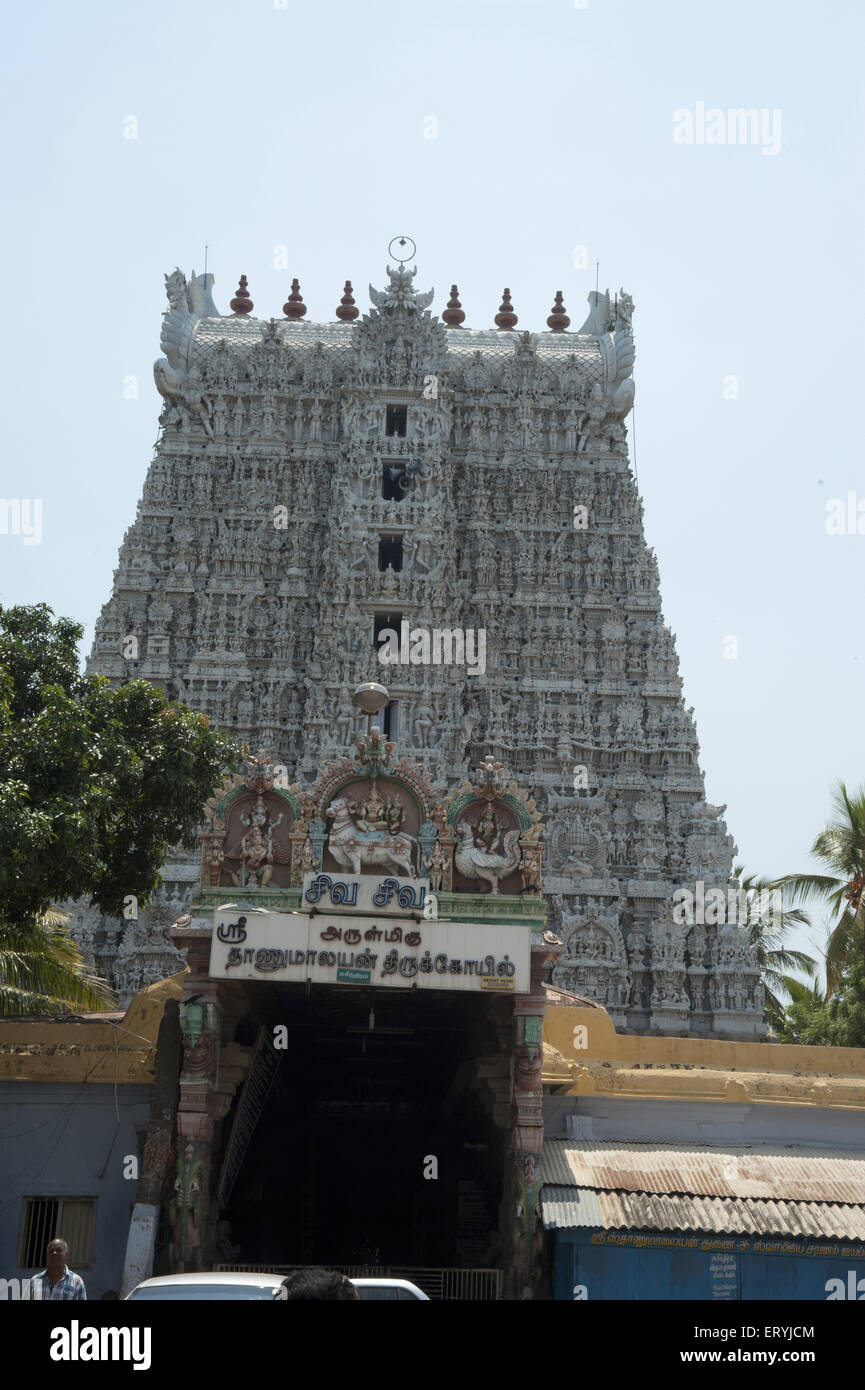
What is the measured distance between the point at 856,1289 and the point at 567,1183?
13.0 feet

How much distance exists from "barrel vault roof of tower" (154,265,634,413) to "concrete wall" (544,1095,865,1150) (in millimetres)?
28423

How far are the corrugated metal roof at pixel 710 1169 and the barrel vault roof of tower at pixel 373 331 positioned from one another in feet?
96.5

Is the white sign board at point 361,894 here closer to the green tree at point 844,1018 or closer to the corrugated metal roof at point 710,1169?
the corrugated metal roof at point 710,1169

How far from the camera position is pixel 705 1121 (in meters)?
22.1

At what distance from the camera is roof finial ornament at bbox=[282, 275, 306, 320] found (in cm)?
5166

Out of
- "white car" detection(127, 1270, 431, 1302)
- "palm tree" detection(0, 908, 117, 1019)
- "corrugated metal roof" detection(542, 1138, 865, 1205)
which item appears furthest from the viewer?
"palm tree" detection(0, 908, 117, 1019)

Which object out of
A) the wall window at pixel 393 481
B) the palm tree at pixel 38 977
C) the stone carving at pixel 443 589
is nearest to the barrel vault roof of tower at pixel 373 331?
the stone carving at pixel 443 589

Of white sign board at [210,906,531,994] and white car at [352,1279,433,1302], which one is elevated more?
white sign board at [210,906,531,994]

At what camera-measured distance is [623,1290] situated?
723 inches

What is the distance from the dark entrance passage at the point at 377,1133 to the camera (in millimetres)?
21875

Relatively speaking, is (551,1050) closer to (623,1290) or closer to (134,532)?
(623,1290)

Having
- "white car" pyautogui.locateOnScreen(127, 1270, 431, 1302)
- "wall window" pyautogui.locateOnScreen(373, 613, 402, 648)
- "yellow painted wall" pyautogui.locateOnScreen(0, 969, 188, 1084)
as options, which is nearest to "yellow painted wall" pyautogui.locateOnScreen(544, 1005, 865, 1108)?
"yellow painted wall" pyautogui.locateOnScreen(0, 969, 188, 1084)

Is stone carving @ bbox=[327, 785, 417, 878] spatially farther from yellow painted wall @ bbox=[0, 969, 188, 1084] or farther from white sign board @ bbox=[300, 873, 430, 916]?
yellow painted wall @ bbox=[0, 969, 188, 1084]
